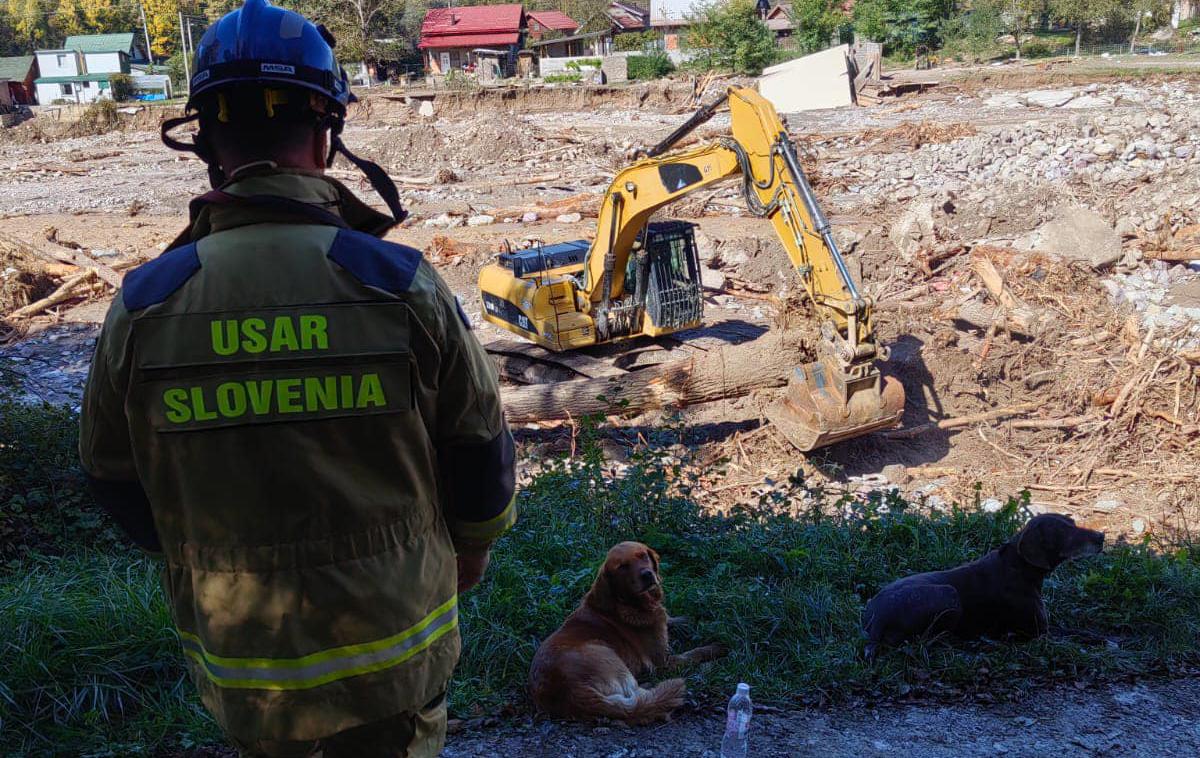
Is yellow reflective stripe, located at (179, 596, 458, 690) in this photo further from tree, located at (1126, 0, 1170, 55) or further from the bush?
the bush

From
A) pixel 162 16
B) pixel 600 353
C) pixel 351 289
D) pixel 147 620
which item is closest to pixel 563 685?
pixel 147 620

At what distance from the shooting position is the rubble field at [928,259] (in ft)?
30.3

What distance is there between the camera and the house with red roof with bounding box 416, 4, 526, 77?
56469mm

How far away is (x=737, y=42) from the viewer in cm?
4250

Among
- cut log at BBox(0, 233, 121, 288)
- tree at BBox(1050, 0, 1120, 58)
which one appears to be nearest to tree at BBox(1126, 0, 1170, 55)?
tree at BBox(1050, 0, 1120, 58)

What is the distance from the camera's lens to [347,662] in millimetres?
2043

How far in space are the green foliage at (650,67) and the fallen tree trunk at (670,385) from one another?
37.5 metres

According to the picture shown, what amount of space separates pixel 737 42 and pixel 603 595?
137 ft

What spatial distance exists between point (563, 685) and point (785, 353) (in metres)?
6.85

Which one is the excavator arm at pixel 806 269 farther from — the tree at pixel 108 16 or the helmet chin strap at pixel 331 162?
the tree at pixel 108 16

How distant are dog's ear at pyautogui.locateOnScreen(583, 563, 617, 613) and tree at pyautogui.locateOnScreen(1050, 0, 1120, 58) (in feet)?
160

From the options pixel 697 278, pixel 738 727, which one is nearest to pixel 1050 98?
pixel 697 278

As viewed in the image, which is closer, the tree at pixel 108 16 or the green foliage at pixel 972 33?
the green foliage at pixel 972 33

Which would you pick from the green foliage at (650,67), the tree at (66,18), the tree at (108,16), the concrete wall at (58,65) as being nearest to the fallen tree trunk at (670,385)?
the green foliage at (650,67)
